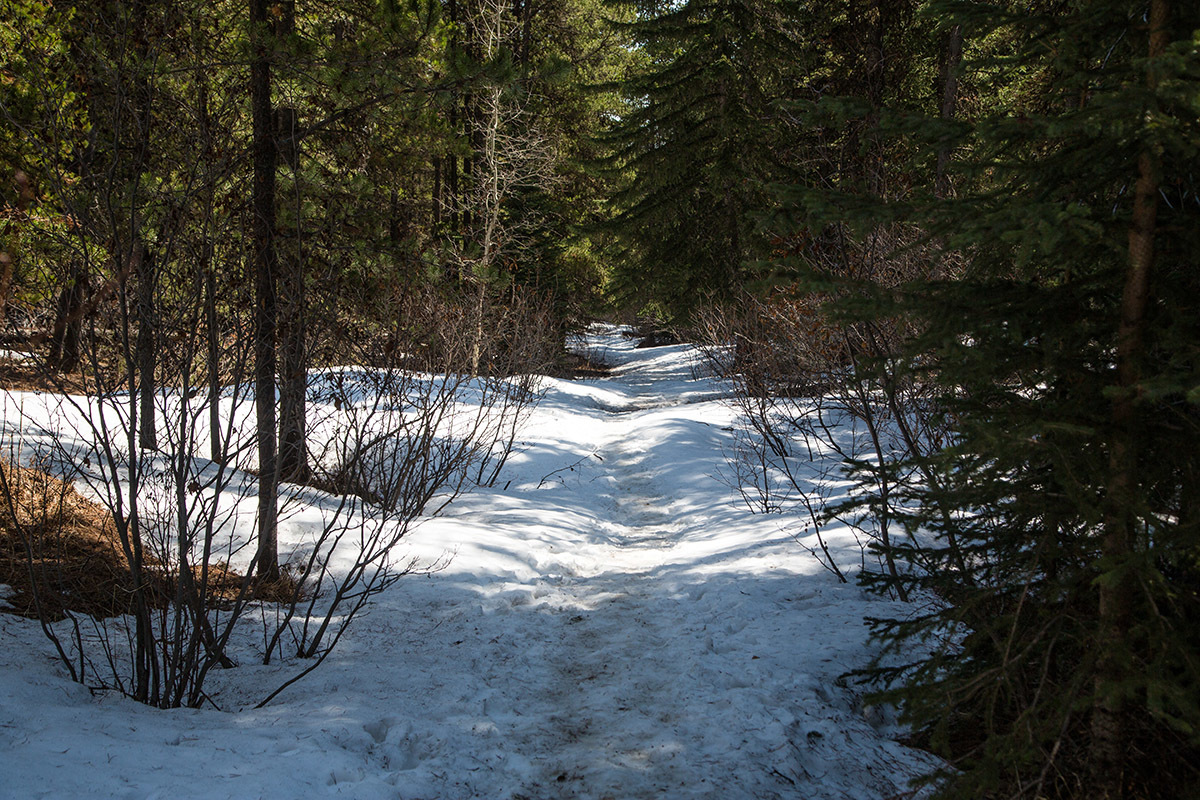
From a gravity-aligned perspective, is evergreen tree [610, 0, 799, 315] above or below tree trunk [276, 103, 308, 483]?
above

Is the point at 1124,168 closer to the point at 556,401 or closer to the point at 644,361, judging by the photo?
the point at 556,401

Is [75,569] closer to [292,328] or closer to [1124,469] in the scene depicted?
[292,328]

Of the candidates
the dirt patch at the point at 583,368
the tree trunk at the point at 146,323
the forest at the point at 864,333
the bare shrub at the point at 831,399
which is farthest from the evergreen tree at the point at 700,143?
the tree trunk at the point at 146,323

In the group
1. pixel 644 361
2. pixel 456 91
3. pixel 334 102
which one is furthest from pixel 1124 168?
pixel 644 361

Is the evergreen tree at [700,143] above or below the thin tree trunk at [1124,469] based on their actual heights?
above

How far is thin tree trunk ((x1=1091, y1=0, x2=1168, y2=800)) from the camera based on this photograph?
8.08 ft

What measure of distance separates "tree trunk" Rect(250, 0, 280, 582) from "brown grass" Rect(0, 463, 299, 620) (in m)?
0.52

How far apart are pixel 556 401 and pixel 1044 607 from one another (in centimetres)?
1388

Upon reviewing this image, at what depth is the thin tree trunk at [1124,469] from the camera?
246 cm

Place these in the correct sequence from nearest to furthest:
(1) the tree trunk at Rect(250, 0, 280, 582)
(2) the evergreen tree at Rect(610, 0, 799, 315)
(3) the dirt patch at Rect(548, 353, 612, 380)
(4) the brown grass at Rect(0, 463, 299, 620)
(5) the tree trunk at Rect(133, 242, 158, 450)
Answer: (5) the tree trunk at Rect(133, 242, 158, 450) → (4) the brown grass at Rect(0, 463, 299, 620) → (1) the tree trunk at Rect(250, 0, 280, 582) → (2) the evergreen tree at Rect(610, 0, 799, 315) → (3) the dirt patch at Rect(548, 353, 612, 380)

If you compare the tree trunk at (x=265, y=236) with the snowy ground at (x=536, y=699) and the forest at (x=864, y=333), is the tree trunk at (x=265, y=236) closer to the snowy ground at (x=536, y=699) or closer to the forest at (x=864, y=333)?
the forest at (x=864, y=333)

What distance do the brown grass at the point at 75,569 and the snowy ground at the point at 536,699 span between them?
A: 399 mm

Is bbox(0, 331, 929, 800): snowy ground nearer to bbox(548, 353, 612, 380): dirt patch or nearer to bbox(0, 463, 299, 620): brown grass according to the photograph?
bbox(0, 463, 299, 620): brown grass

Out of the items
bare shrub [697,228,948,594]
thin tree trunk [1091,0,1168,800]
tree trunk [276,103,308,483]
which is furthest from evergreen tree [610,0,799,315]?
thin tree trunk [1091,0,1168,800]
